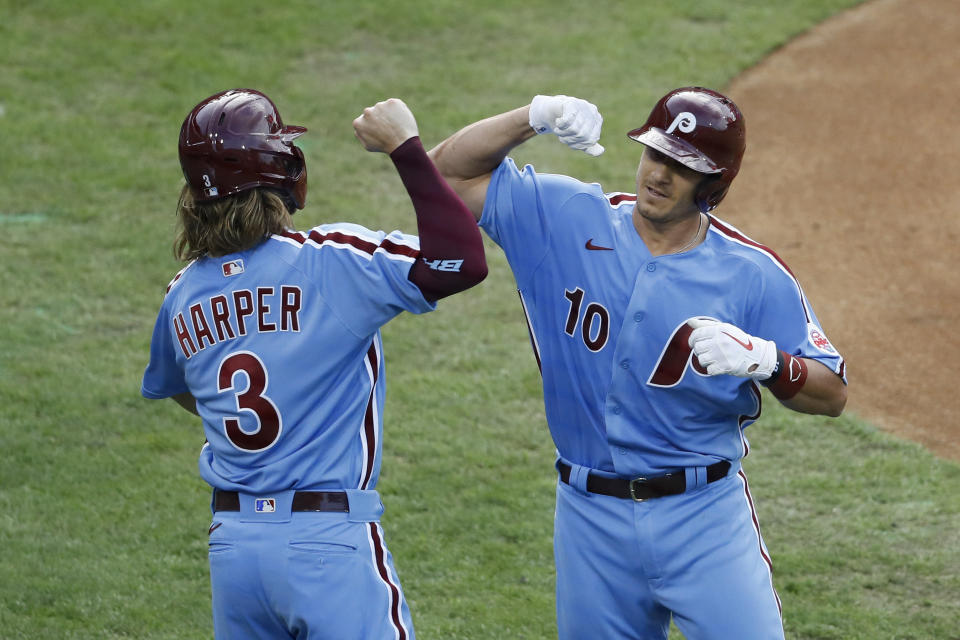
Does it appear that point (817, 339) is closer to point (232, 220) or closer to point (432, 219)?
point (432, 219)

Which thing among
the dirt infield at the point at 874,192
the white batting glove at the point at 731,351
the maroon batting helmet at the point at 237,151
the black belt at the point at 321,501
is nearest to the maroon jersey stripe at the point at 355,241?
the maroon batting helmet at the point at 237,151

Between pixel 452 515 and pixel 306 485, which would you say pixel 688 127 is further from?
pixel 452 515

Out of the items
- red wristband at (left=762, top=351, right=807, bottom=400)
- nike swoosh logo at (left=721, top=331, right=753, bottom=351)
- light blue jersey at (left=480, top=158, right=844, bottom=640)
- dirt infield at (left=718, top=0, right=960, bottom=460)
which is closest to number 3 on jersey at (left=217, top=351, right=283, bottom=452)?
light blue jersey at (left=480, top=158, right=844, bottom=640)

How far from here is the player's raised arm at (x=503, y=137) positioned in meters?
3.65

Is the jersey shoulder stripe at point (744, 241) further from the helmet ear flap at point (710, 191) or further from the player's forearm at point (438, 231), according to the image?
the player's forearm at point (438, 231)

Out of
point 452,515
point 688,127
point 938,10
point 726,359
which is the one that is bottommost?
point 452,515

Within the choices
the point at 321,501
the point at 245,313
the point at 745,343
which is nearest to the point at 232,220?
the point at 245,313

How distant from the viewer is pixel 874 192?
32.9 feet

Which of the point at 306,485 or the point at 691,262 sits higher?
the point at 691,262

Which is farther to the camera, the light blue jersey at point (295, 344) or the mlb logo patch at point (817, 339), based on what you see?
the mlb logo patch at point (817, 339)

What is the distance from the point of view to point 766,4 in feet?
43.5

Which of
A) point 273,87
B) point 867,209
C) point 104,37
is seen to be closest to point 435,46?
point 273,87

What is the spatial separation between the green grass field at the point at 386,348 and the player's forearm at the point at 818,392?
1878 millimetres

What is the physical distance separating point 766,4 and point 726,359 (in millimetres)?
10784
